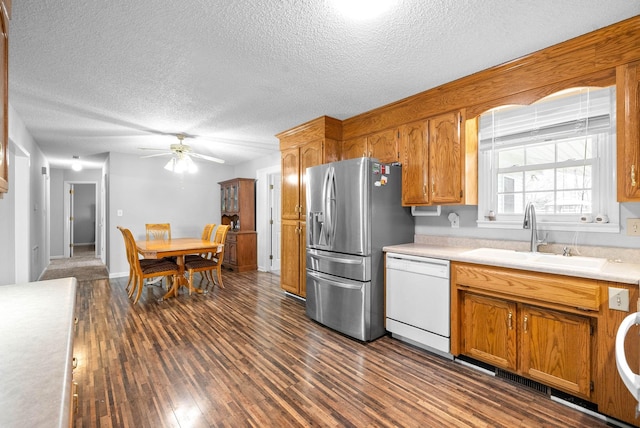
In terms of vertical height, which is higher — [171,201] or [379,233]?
[171,201]

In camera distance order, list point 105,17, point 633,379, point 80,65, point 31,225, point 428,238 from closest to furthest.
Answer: point 633,379 < point 105,17 < point 80,65 < point 428,238 < point 31,225

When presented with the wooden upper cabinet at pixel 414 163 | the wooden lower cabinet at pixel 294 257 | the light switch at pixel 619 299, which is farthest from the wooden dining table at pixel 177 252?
the light switch at pixel 619 299

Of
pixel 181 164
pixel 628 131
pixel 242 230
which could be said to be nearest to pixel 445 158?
pixel 628 131

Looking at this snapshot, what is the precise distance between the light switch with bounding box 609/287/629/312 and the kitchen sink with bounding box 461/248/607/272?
0.48 ft

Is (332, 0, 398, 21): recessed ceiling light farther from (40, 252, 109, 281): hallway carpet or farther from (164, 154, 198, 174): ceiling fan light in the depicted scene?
(40, 252, 109, 281): hallway carpet

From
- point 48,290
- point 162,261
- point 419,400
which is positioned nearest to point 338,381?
point 419,400

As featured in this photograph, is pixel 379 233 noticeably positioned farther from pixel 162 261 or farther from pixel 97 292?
pixel 97 292

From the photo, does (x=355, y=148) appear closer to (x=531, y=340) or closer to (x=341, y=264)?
(x=341, y=264)

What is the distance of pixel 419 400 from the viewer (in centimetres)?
198

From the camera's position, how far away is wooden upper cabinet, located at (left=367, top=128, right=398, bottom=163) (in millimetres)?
3223

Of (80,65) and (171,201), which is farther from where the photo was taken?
(171,201)

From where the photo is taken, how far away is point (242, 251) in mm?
6051

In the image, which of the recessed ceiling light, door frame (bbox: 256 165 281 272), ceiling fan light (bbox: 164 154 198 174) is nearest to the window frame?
the recessed ceiling light

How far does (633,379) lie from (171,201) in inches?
266
